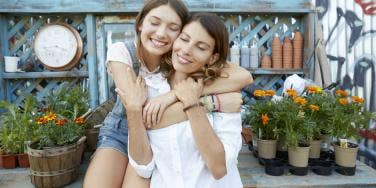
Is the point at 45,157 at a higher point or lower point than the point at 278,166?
higher

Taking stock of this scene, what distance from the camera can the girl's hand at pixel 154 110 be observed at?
1.56 m

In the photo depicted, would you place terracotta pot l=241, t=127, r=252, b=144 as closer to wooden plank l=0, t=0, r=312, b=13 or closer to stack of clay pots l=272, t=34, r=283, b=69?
stack of clay pots l=272, t=34, r=283, b=69

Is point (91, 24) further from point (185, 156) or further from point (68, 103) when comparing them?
point (185, 156)

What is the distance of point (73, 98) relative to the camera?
2.91 m

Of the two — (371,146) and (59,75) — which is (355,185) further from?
(59,75)

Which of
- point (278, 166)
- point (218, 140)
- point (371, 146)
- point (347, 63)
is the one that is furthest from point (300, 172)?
point (347, 63)

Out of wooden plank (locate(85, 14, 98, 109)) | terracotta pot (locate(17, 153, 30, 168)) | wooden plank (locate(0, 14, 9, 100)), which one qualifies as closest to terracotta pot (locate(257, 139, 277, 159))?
terracotta pot (locate(17, 153, 30, 168))

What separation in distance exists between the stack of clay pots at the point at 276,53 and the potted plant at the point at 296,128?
4.94 ft

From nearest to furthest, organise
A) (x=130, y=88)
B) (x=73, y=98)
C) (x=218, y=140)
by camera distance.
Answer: (x=218, y=140) < (x=130, y=88) < (x=73, y=98)

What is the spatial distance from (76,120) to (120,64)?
3.03 ft

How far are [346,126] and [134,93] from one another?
172 cm

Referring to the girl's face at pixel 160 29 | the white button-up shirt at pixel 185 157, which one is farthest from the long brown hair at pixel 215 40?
the white button-up shirt at pixel 185 157

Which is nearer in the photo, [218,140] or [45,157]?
[218,140]

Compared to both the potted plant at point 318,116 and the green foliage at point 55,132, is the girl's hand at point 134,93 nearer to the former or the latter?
the green foliage at point 55,132
